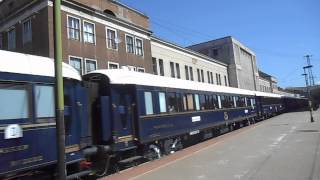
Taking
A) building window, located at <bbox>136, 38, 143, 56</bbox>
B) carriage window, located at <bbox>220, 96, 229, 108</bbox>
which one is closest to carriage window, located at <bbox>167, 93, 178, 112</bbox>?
carriage window, located at <bbox>220, 96, 229, 108</bbox>

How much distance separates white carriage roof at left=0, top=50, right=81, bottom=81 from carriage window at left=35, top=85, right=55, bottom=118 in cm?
39

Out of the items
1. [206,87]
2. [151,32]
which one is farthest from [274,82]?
[206,87]

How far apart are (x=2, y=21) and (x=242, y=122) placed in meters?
23.3

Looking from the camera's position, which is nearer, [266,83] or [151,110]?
[151,110]

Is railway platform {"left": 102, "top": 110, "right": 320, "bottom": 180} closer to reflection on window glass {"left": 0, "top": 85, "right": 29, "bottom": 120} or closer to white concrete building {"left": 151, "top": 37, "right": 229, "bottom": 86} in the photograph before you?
reflection on window glass {"left": 0, "top": 85, "right": 29, "bottom": 120}

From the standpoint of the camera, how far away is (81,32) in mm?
38438

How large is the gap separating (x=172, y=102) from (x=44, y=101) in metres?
9.61

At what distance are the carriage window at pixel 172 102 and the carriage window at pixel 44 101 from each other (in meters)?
8.77

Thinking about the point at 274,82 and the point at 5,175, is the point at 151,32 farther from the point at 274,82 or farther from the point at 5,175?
the point at 274,82

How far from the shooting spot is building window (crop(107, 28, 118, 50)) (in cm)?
4244

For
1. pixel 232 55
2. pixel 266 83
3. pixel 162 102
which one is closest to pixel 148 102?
pixel 162 102

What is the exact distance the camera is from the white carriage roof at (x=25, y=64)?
32.5ft

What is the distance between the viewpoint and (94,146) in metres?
13.3

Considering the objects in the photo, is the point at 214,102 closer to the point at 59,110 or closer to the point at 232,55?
the point at 59,110
